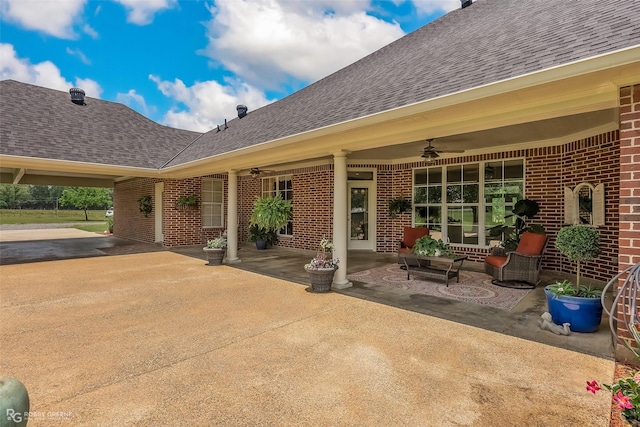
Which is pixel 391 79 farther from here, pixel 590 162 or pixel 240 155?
pixel 590 162

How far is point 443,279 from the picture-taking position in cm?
617

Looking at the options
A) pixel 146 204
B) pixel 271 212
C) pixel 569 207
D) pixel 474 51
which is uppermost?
pixel 474 51

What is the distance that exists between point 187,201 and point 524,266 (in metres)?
10.3

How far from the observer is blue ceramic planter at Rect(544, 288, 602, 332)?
3.53m

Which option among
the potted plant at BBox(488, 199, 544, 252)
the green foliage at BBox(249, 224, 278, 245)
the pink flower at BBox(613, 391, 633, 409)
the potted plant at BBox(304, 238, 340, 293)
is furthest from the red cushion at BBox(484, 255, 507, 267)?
the green foliage at BBox(249, 224, 278, 245)

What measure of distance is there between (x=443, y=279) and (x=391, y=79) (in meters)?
3.95

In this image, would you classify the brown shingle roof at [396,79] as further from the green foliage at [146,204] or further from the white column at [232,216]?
the green foliage at [146,204]

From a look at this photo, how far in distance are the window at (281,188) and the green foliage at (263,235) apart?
320mm

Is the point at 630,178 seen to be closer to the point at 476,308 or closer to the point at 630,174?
the point at 630,174

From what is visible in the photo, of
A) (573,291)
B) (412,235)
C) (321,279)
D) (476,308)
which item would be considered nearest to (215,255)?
(321,279)

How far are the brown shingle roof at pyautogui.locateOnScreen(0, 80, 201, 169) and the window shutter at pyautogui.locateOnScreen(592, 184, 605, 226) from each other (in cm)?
1159

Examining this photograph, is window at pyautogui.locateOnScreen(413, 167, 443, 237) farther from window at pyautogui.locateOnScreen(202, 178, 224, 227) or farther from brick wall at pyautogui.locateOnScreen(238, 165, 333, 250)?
window at pyautogui.locateOnScreen(202, 178, 224, 227)

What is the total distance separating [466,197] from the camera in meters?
8.15

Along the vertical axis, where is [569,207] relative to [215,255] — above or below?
above
